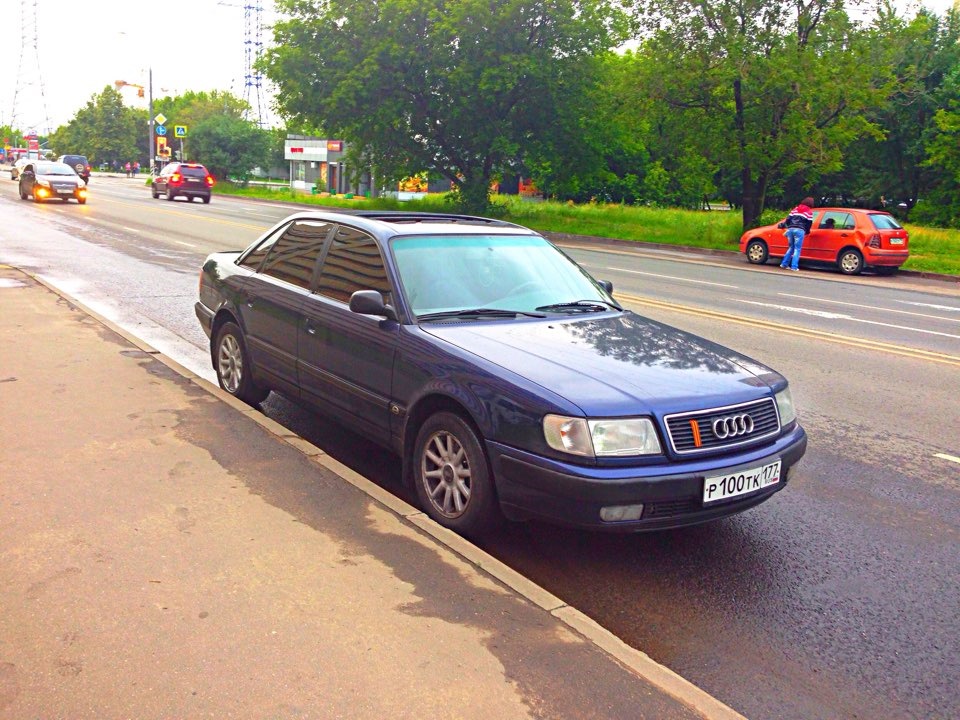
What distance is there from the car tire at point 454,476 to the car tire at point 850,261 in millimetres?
20053

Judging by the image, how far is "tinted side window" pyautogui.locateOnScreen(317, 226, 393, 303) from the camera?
532 centimetres

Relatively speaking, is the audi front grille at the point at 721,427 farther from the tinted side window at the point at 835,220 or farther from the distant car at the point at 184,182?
the distant car at the point at 184,182

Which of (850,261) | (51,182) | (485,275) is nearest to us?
(485,275)

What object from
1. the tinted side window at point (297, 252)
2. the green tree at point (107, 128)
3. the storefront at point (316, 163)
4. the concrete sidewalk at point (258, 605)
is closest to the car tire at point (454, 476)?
the concrete sidewalk at point (258, 605)

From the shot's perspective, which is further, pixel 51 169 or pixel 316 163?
pixel 316 163

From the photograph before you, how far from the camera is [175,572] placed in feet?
12.2

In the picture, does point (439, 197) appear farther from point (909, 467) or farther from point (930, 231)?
point (909, 467)

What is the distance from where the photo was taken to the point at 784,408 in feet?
15.3

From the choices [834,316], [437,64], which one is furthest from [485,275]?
[437,64]

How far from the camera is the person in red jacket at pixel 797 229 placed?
22.8 m

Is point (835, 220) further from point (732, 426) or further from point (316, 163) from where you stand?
point (316, 163)

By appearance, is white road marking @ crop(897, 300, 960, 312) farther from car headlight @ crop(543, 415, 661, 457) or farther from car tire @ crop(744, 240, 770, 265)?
car headlight @ crop(543, 415, 661, 457)

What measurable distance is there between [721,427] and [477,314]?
5.10 feet

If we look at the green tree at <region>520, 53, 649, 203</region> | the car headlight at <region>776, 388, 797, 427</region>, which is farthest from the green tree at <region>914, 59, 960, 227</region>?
the car headlight at <region>776, 388, 797, 427</region>
